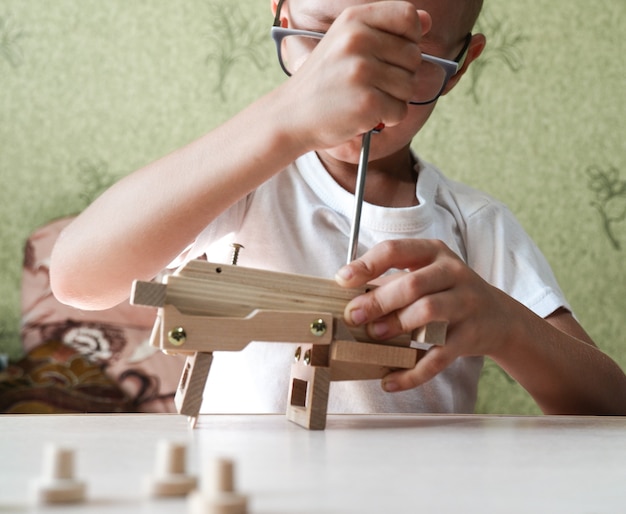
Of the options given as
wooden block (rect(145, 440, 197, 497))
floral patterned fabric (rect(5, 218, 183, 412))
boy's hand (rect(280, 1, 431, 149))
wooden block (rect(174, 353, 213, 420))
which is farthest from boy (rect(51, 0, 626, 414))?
floral patterned fabric (rect(5, 218, 183, 412))

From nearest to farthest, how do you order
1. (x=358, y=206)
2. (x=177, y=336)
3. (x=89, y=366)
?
1. (x=177, y=336)
2. (x=358, y=206)
3. (x=89, y=366)

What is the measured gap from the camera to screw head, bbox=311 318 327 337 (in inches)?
22.0

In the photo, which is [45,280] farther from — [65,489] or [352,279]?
[65,489]

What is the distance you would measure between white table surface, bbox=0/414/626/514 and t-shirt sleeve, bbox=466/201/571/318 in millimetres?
287

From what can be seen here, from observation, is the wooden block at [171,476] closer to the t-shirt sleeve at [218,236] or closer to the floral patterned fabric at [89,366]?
the t-shirt sleeve at [218,236]

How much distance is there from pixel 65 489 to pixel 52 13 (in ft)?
6.16

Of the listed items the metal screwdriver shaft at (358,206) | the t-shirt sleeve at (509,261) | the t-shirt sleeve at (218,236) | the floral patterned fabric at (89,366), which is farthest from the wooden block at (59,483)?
the floral patterned fabric at (89,366)

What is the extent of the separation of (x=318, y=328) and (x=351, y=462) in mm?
161

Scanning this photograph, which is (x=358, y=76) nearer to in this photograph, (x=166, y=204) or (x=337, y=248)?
(x=166, y=204)

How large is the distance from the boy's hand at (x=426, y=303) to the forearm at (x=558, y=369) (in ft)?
0.11

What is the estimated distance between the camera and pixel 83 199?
6.30 feet

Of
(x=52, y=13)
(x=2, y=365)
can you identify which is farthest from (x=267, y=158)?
(x=52, y=13)

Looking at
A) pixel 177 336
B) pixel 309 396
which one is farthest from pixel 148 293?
pixel 309 396

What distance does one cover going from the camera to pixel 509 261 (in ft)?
3.15
